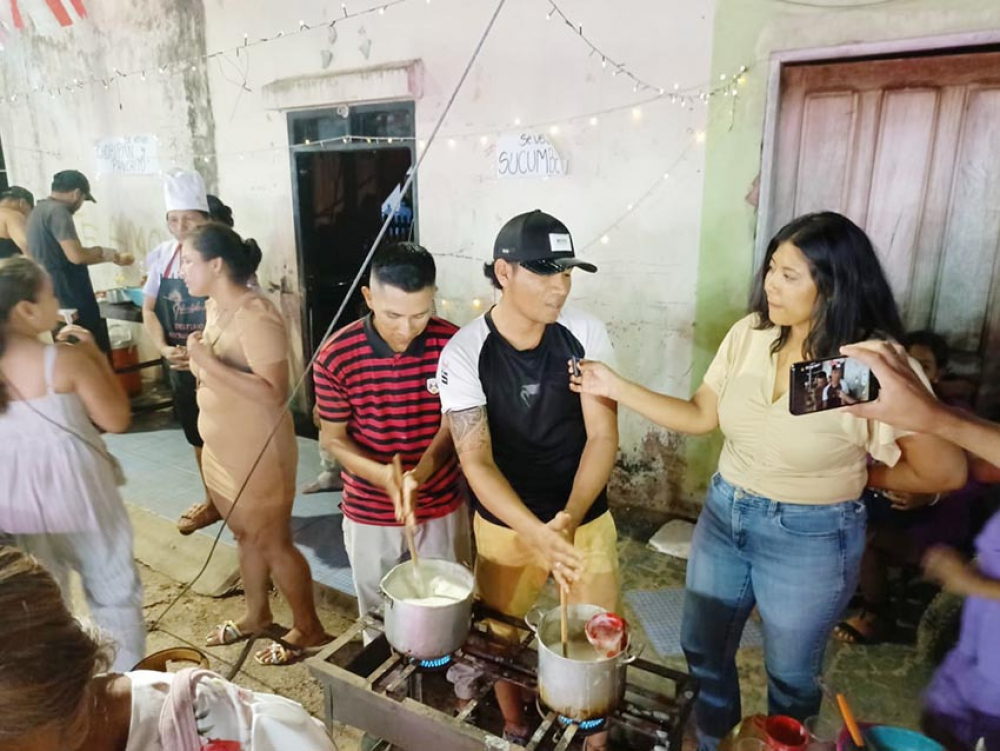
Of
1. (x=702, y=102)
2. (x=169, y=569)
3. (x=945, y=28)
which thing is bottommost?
(x=169, y=569)

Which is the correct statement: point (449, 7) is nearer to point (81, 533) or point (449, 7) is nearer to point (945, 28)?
point (945, 28)

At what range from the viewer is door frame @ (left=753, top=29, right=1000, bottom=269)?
3.13 m

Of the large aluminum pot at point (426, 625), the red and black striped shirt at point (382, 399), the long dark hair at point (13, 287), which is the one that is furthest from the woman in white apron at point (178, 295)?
the large aluminum pot at point (426, 625)

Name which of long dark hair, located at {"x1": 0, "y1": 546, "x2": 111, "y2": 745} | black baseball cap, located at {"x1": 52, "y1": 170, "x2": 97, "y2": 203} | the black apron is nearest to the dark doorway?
the black apron

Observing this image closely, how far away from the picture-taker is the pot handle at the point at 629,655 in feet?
5.27

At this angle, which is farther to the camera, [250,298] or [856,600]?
[856,600]

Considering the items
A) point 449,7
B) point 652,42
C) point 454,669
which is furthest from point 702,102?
point 454,669

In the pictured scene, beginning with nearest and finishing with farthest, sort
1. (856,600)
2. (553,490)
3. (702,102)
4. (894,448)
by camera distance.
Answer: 1. (894,448)
2. (553,490)
3. (856,600)
4. (702,102)

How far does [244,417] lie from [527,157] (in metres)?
2.47

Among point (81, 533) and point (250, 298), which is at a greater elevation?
point (250, 298)

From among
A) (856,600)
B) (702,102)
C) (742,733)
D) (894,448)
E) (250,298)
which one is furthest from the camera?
(702,102)

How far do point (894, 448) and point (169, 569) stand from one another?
12.8 ft

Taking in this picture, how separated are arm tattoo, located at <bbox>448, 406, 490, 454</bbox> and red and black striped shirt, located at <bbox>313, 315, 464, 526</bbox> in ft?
0.99

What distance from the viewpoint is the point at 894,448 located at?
182cm
